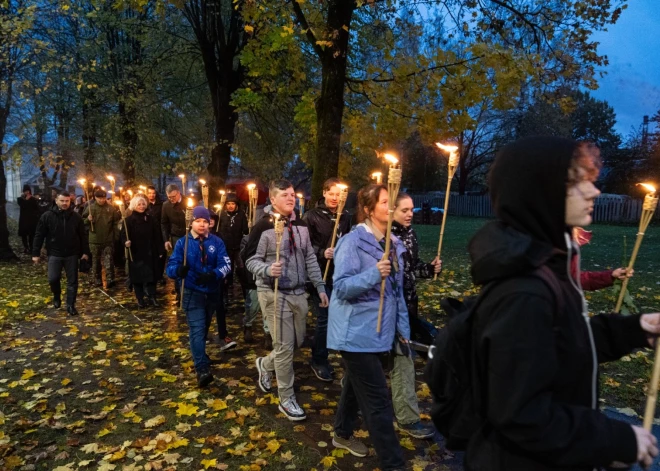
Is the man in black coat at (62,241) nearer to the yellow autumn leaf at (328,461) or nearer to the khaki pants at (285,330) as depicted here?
the khaki pants at (285,330)

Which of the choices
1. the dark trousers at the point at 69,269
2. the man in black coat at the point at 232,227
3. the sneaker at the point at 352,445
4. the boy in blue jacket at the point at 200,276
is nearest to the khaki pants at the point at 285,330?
the sneaker at the point at 352,445

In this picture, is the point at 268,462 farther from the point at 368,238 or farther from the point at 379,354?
the point at 368,238

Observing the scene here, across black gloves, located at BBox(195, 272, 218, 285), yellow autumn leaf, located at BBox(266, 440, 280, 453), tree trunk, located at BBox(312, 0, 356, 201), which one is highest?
tree trunk, located at BBox(312, 0, 356, 201)

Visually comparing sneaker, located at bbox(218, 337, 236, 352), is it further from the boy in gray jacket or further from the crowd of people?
the boy in gray jacket

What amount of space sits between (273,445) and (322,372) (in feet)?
5.49

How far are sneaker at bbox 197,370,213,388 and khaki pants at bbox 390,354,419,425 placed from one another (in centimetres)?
224

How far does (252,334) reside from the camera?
7.86m

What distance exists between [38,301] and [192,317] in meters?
6.41

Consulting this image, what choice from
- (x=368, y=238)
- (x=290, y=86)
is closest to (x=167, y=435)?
(x=368, y=238)

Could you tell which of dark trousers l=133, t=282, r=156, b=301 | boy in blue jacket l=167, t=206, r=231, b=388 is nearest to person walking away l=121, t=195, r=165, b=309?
dark trousers l=133, t=282, r=156, b=301

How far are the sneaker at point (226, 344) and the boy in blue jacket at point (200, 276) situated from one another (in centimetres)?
107

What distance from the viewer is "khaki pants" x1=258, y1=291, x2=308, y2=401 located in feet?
16.0

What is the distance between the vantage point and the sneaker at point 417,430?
4496 mm

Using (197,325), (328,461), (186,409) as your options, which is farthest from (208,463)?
(197,325)
